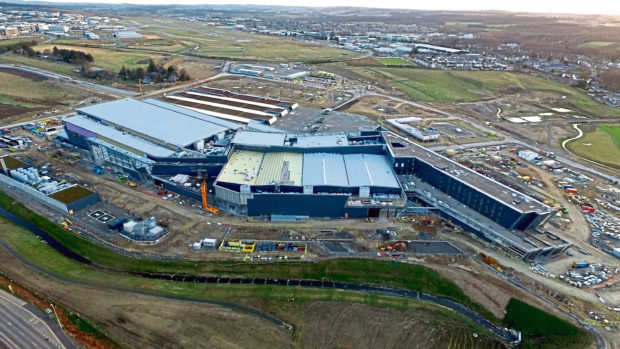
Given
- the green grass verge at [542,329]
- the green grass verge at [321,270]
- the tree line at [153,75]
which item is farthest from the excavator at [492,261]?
the tree line at [153,75]

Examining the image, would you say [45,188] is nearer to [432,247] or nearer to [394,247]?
[394,247]

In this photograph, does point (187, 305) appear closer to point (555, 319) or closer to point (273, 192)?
point (273, 192)

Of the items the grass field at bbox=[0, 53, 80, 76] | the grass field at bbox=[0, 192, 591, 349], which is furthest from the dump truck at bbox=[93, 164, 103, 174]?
the grass field at bbox=[0, 53, 80, 76]

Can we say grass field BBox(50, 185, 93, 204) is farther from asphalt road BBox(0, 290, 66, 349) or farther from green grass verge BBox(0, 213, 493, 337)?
asphalt road BBox(0, 290, 66, 349)

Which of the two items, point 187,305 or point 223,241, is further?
point 223,241

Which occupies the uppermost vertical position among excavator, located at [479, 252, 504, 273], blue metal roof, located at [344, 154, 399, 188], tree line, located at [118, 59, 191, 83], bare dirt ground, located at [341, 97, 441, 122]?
tree line, located at [118, 59, 191, 83]

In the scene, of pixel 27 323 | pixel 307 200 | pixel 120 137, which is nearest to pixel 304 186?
pixel 307 200

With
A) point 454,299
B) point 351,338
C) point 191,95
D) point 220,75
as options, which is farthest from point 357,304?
point 220,75
